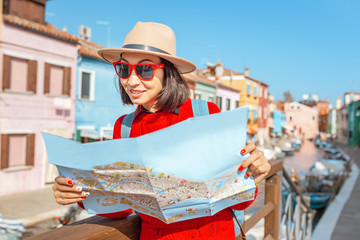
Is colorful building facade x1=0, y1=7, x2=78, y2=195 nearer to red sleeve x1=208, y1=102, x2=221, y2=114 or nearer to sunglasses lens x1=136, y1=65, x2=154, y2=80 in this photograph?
sunglasses lens x1=136, y1=65, x2=154, y2=80

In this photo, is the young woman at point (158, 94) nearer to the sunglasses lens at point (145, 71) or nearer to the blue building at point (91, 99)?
the sunglasses lens at point (145, 71)

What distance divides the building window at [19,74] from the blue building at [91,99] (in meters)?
2.08

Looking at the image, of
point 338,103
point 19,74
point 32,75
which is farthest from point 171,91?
point 338,103

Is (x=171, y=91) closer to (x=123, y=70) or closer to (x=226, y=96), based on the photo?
(x=123, y=70)

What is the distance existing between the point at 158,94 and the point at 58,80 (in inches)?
472

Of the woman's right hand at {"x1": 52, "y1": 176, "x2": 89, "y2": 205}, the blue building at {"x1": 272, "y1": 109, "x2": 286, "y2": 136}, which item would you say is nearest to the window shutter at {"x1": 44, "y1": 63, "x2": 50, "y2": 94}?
the woman's right hand at {"x1": 52, "y1": 176, "x2": 89, "y2": 205}

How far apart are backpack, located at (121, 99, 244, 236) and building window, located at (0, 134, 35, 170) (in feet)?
34.6

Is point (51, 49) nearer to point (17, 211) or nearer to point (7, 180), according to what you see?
point (7, 180)

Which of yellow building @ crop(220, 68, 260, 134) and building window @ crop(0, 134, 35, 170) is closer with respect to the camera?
building window @ crop(0, 134, 35, 170)

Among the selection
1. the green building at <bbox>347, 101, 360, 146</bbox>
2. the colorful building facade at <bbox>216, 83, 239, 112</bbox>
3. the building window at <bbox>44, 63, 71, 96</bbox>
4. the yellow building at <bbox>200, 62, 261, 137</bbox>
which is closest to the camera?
the building window at <bbox>44, 63, 71, 96</bbox>

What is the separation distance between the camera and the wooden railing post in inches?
103

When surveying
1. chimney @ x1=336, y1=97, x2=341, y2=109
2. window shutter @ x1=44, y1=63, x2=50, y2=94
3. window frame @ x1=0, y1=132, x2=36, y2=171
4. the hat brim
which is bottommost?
window frame @ x1=0, y1=132, x2=36, y2=171

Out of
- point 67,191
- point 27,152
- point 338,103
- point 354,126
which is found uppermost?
point 338,103

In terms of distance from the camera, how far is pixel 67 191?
1.07 meters
